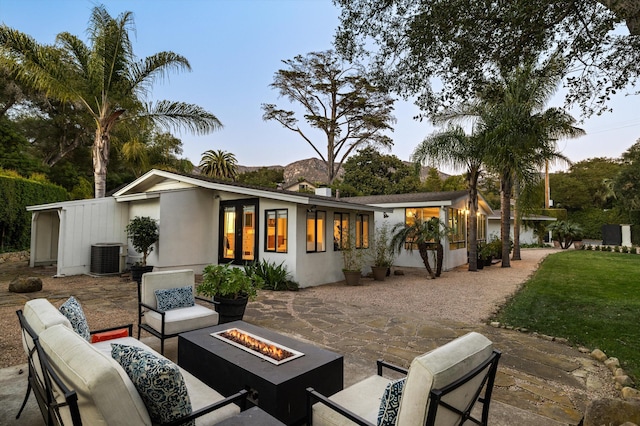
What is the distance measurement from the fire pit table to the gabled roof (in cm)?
534

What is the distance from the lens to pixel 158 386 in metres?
1.70

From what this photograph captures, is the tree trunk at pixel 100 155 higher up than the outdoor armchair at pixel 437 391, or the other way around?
the tree trunk at pixel 100 155

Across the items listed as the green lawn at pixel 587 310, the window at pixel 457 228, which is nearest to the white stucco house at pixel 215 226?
the window at pixel 457 228

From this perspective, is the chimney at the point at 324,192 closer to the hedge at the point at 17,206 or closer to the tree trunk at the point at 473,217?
the tree trunk at the point at 473,217

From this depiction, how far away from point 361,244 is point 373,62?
21.7 ft

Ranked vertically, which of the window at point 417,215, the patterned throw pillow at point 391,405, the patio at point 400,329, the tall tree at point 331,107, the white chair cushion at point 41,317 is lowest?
the patio at point 400,329

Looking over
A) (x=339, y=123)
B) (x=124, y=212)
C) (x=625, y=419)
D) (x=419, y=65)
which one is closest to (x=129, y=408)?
(x=625, y=419)

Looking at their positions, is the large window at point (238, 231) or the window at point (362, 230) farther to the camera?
the window at point (362, 230)

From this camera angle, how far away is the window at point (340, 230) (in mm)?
10414

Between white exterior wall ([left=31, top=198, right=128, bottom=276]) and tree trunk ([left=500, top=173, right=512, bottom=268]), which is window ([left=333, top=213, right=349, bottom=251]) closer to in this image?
white exterior wall ([left=31, top=198, right=128, bottom=276])

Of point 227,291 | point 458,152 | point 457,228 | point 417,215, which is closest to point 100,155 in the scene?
point 227,291

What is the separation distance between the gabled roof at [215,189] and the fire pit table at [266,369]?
534 cm

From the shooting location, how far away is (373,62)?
6227 millimetres

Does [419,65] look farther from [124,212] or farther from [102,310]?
[124,212]
